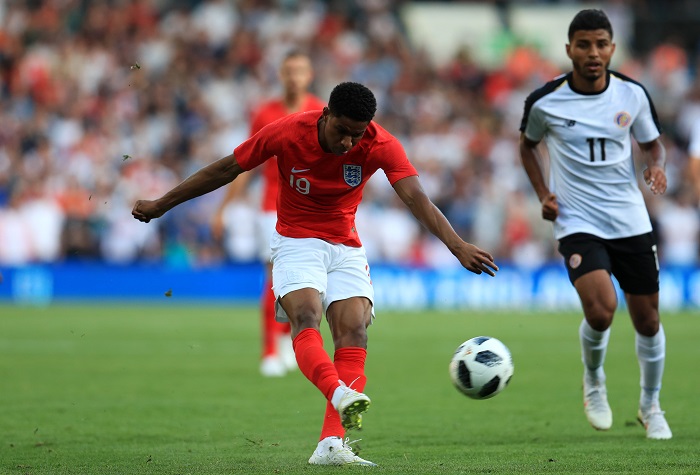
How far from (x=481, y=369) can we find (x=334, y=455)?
40.4 inches

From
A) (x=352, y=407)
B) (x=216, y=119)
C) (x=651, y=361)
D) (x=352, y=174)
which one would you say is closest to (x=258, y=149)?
(x=352, y=174)

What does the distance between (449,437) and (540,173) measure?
1862 millimetres

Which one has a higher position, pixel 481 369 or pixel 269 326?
pixel 269 326

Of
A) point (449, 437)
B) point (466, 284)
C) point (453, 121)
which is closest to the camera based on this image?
point (449, 437)

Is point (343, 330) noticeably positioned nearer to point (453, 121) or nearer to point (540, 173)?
point (540, 173)

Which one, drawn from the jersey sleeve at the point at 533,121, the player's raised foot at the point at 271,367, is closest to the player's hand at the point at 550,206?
the jersey sleeve at the point at 533,121

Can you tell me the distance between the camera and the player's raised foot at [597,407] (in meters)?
7.74

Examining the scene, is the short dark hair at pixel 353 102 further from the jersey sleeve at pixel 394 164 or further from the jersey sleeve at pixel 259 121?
the jersey sleeve at pixel 259 121

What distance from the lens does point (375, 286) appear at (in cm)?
2159

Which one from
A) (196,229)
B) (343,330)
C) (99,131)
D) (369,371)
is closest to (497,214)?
(196,229)

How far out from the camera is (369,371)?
1200 centimetres

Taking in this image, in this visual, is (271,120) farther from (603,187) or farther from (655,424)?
(655,424)

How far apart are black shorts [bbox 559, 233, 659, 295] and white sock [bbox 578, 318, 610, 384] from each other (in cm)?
34

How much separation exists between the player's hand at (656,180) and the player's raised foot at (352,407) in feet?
8.61
